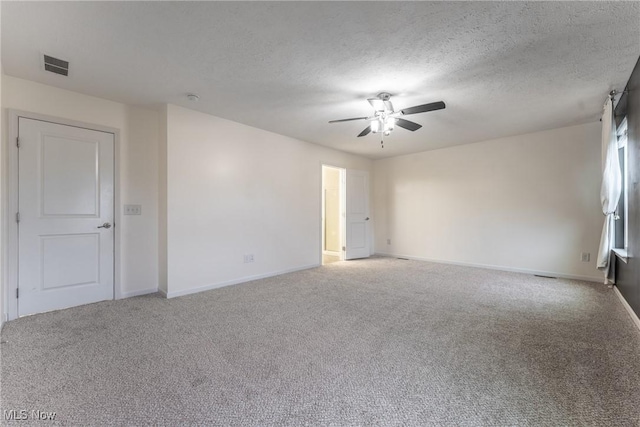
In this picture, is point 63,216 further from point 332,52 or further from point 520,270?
point 520,270

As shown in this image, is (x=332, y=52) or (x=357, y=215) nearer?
(x=332, y=52)

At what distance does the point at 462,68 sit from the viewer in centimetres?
253

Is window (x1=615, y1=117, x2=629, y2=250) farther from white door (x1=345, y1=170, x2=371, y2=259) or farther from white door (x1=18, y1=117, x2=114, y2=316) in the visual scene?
white door (x1=18, y1=117, x2=114, y2=316)

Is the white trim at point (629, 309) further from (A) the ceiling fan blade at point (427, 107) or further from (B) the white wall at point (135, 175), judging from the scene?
(B) the white wall at point (135, 175)

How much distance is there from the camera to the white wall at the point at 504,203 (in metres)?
4.14

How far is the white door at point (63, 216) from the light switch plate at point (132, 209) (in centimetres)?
15

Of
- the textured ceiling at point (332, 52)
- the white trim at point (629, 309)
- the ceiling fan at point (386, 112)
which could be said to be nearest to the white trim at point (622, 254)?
the white trim at point (629, 309)

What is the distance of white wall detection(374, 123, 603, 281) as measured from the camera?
414 cm

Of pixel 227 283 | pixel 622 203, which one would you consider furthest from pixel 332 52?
pixel 622 203

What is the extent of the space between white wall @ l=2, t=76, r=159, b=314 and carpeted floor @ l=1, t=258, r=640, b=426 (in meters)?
0.40

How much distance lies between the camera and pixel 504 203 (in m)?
4.86

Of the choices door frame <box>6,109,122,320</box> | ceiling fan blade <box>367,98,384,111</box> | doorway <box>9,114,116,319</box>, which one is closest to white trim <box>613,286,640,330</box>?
ceiling fan blade <box>367,98,384,111</box>

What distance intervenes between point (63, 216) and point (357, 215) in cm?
492

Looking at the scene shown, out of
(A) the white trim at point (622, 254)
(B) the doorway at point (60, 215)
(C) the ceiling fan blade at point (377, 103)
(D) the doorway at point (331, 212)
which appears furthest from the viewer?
(D) the doorway at point (331, 212)
